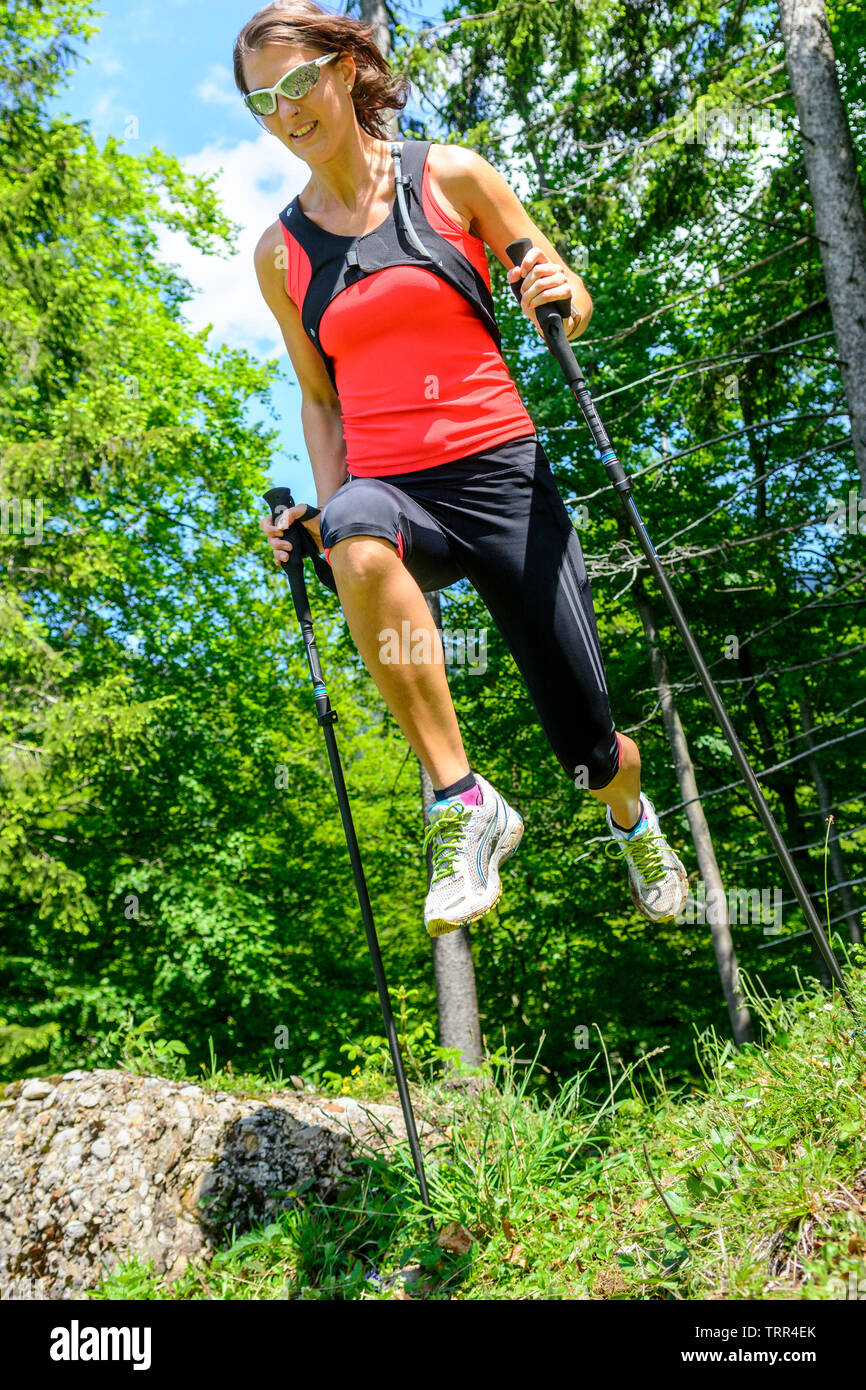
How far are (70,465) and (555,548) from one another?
443 inches

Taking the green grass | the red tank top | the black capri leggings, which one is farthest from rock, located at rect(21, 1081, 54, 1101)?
the red tank top

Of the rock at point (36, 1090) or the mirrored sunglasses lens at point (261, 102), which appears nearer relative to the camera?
the mirrored sunglasses lens at point (261, 102)

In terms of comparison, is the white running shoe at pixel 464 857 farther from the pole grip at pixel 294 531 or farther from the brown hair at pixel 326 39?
the brown hair at pixel 326 39

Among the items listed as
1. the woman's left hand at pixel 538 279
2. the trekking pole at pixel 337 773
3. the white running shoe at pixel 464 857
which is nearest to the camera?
the white running shoe at pixel 464 857

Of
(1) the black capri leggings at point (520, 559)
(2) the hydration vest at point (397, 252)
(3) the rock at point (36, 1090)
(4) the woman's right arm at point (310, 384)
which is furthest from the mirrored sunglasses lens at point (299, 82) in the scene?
(3) the rock at point (36, 1090)

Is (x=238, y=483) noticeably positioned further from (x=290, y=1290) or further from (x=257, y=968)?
(x=290, y=1290)

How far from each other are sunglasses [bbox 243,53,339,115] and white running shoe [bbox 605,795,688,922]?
2124mm

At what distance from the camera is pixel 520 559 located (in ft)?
8.77

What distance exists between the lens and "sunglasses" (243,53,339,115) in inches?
102

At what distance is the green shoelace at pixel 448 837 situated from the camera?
255cm

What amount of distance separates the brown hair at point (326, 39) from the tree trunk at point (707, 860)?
31.3 feet

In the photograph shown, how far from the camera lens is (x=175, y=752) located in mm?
15719

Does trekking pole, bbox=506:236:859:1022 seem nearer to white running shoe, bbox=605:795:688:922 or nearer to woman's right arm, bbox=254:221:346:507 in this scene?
white running shoe, bbox=605:795:688:922

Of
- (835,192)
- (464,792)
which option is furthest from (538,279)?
(835,192)
